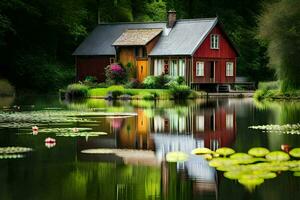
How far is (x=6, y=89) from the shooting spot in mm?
55312

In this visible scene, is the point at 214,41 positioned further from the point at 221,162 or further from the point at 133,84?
the point at 221,162

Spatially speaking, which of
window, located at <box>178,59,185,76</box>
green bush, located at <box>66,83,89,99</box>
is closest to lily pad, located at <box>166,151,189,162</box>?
green bush, located at <box>66,83,89,99</box>

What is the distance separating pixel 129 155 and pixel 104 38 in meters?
46.4

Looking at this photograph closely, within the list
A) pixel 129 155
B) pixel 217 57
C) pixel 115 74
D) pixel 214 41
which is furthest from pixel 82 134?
pixel 217 57

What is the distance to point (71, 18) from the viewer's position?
6438cm

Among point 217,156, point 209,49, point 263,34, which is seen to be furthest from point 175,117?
point 209,49

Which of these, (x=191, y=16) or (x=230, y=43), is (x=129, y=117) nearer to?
(x=230, y=43)

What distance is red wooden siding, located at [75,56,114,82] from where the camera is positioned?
207 feet

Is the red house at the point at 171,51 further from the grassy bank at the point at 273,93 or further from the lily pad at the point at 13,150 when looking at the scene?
the lily pad at the point at 13,150

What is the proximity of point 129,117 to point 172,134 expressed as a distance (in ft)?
25.0

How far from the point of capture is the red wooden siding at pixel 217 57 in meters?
58.0

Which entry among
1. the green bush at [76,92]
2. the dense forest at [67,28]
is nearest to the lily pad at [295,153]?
the dense forest at [67,28]

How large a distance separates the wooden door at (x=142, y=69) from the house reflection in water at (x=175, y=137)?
24453 millimetres

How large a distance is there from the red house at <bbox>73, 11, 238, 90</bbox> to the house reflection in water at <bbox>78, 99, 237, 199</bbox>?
22.3 meters
